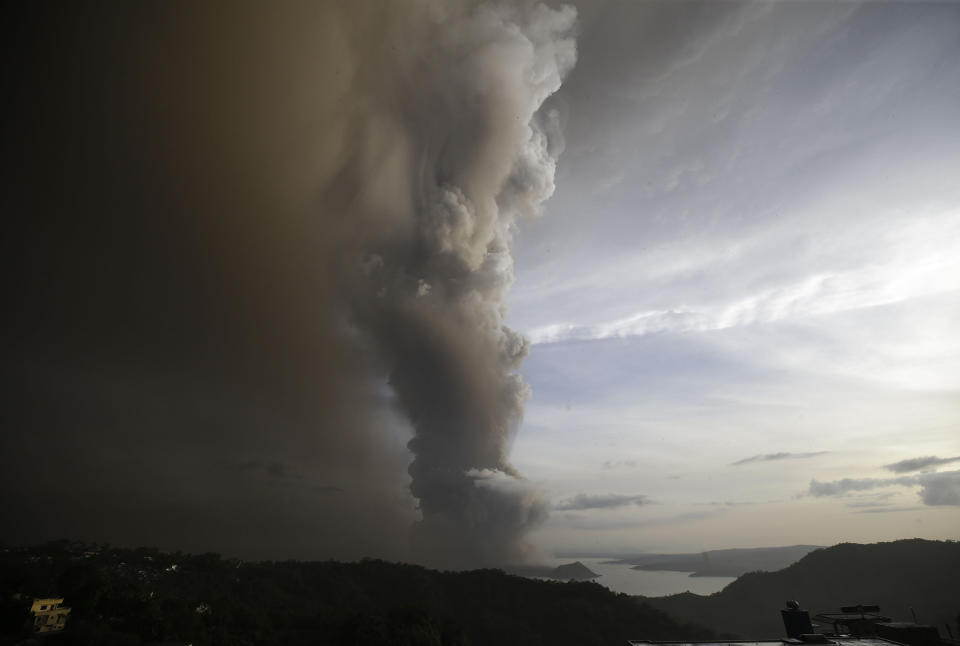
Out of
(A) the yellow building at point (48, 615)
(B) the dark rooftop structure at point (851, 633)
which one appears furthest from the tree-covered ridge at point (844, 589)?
(A) the yellow building at point (48, 615)

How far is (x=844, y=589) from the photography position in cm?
16075

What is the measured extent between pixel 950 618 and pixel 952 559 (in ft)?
161

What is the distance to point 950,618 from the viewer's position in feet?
403

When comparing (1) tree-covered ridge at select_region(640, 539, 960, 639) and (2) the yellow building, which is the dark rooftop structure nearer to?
(2) the yellow building

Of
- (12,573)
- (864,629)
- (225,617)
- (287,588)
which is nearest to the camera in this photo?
(864,629)

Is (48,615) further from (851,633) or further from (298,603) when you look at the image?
(851,633)

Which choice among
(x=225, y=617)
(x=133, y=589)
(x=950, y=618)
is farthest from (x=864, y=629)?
(x=950, y=618)

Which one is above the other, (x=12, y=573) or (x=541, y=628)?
(x=12, y=573)

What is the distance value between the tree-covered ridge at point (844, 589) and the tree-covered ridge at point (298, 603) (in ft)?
224

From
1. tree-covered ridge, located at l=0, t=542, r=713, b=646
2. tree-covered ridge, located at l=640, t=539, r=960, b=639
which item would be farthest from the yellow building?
tree-covered ridge, located at l=640, t=539, r=960, b=639

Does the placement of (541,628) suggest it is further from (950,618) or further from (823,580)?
(823,580)

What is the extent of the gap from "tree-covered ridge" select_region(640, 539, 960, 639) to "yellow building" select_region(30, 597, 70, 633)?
171 metres

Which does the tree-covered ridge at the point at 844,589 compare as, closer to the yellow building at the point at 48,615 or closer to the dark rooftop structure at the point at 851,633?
the dark rooftop structure at the point at 851,633

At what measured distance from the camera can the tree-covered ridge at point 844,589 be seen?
141000 mm
